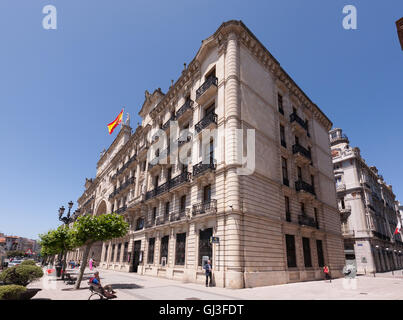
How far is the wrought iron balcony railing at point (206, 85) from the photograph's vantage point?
2000 cm

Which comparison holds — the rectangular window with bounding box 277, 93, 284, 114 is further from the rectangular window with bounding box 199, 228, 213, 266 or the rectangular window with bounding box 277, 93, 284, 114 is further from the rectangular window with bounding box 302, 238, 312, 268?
the rectangular window with bounding box 199, 228, 213, 266

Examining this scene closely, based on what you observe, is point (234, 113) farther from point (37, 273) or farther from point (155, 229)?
point (37, 273)

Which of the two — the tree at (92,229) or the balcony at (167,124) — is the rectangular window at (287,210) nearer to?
the tree at (92,229)

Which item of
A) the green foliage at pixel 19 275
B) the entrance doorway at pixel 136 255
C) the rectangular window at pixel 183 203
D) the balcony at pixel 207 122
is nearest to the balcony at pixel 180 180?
the rectangular window at pixel 183 203

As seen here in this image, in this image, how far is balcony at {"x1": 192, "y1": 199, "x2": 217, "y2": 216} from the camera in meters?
16.3

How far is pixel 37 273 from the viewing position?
35.1 feet

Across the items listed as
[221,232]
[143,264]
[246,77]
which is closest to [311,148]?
[246,77]

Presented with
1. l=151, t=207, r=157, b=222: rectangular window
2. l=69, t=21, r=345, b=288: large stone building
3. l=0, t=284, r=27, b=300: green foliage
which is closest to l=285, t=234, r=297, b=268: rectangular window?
Result: l=69, t=21, r=345, b=288: large stone building

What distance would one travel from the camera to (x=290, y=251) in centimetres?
1830

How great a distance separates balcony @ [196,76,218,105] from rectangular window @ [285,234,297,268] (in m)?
13.1

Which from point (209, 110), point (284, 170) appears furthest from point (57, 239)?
point (284, 170)

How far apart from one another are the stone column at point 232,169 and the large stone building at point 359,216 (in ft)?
91.2

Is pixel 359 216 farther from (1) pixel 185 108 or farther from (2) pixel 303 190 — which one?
(1) pixel 185 108

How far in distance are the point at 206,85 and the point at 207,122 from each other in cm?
384
